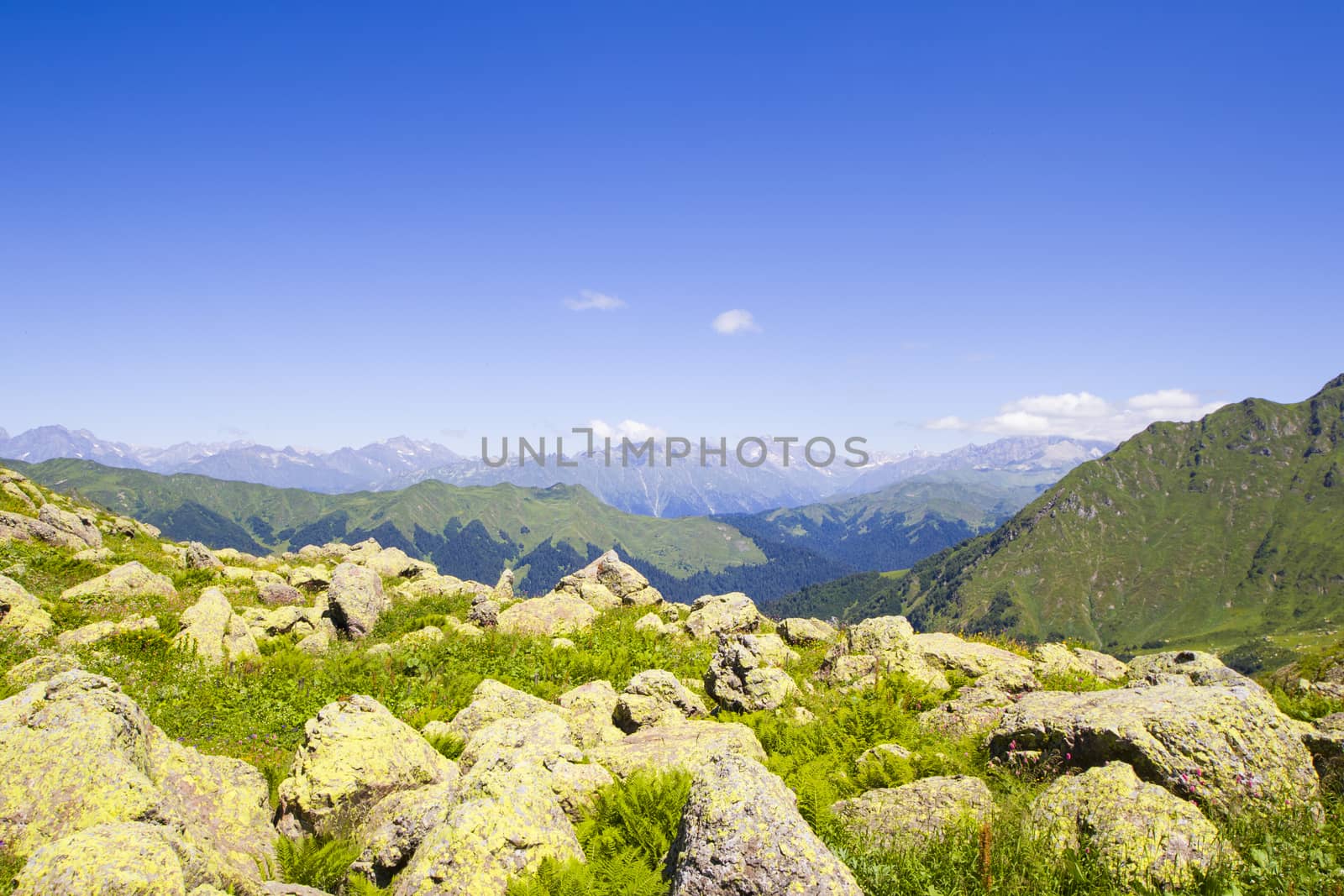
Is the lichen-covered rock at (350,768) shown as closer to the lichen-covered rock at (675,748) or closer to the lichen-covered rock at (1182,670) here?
the lichen-covered rock at (675,748)

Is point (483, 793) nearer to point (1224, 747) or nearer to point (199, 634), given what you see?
point (1224, 747)

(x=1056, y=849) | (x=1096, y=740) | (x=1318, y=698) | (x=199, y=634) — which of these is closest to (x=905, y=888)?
(x=1056, y=849)

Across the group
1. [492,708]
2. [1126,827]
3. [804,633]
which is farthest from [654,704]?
[804,633]

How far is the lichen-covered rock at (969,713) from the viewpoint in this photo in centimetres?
1252

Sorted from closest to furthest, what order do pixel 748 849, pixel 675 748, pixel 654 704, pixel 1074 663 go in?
pixel 748 849, pixel 675 748, pixel 654 704, pixel 1074 663

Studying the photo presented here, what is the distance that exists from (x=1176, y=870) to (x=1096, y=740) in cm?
245

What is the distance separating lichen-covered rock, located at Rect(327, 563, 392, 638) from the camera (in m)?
23.9

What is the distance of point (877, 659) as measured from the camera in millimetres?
17484

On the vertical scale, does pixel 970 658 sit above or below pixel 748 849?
below

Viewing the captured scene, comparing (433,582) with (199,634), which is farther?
(433,582)

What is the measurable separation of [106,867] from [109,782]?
2.79 metres

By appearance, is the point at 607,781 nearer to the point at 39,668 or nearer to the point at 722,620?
the point at 39,668

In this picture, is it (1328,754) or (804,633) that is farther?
(804,633)

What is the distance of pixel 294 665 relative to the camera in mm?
17766
